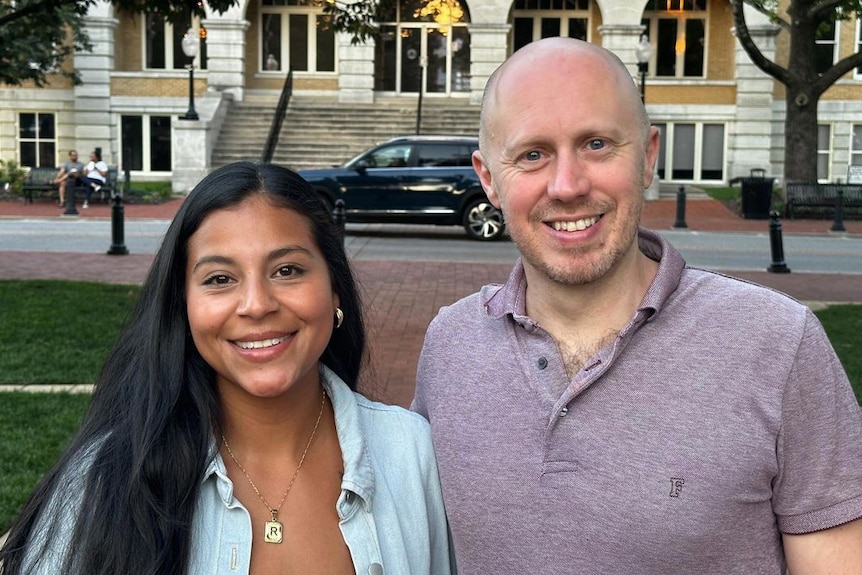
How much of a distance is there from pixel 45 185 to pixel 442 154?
490 inches

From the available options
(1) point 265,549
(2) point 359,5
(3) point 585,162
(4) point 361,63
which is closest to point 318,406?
(1) point 265,549

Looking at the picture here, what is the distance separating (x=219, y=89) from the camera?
109 feet

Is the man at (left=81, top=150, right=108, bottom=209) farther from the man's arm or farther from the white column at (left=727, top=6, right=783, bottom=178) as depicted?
the man's arm

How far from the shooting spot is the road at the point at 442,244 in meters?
17.2

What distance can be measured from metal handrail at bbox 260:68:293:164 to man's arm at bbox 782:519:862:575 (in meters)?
27.7

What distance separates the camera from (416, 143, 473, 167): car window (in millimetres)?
20688

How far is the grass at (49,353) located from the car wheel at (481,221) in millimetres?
8711

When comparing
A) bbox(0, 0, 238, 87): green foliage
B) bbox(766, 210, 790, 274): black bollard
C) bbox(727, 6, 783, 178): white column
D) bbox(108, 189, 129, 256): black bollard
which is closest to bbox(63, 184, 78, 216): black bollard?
bbox(0, 0, 238, 87): green foliage

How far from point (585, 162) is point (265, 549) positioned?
1107mm

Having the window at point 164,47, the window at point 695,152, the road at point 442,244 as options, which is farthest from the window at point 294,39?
the road at point 442,244

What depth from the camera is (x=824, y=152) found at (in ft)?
113

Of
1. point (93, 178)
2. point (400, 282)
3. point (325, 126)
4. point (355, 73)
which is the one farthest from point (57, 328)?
point (355, 73)

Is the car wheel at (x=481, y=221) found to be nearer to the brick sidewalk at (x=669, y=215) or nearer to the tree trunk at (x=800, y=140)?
the brick sidewalk at (x=669, y=215)

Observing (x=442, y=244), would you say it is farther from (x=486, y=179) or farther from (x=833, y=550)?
(x=833, y=550)
